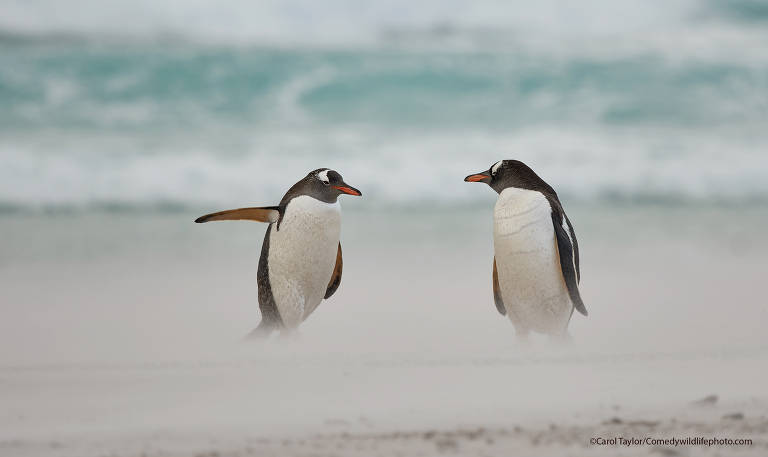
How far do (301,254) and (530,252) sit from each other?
738 millimetres

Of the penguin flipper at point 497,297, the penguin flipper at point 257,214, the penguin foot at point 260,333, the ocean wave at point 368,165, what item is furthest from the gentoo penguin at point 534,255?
the ocean wave at point 368,165

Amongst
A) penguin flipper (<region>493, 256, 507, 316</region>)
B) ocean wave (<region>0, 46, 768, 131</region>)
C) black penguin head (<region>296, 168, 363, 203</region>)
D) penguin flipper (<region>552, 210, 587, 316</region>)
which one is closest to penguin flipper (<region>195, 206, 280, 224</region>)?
black penguin head (<region>296, 168, 363, 203</region>)

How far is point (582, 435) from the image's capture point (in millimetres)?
1984

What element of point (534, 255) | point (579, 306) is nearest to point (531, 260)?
point (534, 255)

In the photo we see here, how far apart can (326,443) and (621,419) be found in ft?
2.33

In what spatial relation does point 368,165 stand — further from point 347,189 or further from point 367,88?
point 347,189

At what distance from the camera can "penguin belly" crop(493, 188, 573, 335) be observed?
2764mm

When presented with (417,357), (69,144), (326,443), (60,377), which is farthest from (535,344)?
(69,144)

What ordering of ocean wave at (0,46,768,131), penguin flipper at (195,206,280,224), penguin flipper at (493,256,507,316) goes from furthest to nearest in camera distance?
ocean wave at (0,46,768,131), penguin flipper at (493,256,507,316), penguin flipper at (195,206,280,224)

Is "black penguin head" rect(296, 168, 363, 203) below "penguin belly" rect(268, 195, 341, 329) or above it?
above

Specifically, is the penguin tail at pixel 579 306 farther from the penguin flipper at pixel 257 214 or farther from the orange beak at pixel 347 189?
the penguin flipper at pixel 257 214

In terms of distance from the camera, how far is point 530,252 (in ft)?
9.08

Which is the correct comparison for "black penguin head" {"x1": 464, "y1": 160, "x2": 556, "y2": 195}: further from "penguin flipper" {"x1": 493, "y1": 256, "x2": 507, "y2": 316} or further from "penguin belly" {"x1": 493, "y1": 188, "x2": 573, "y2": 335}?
"penguin flipper" {"x1": 493, "y1": 256, "x2": 507, "y2": 316}

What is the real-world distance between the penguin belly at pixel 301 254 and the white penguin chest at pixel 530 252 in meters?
0.55
